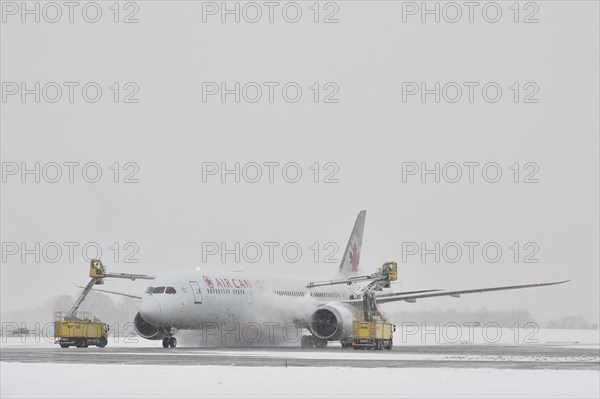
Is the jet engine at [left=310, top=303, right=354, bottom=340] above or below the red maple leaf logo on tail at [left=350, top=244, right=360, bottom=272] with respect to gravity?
below

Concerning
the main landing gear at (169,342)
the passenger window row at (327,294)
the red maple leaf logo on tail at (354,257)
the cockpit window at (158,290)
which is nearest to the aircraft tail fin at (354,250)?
the red maple leaf logo on tail at (354,257)

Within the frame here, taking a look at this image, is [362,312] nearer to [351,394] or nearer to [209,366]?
[209,366]

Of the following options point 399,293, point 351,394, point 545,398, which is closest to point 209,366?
point 351,394

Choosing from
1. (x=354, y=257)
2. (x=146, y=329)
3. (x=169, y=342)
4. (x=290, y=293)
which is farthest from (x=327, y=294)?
(x=169, y=342)

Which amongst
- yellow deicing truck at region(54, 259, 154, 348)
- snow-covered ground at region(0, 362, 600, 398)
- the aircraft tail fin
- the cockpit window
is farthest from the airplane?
snow-covered ground at region(0, 362, 600, 398)

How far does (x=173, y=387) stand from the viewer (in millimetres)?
22047

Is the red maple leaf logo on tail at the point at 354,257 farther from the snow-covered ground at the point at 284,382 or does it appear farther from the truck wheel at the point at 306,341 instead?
the snow-covered ground at the point at 284,382

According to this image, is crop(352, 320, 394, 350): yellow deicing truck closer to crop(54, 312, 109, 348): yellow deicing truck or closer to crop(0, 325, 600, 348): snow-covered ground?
crop(0, 325, 600, 348): snow-covered ground

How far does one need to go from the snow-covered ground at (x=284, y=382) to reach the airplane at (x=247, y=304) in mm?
19899

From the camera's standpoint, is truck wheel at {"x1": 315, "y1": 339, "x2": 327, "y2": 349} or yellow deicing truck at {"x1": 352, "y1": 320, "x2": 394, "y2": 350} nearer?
yellow deicing truck at {"x1": 352, "y1": 320, "x2": 394, "y2": 350}

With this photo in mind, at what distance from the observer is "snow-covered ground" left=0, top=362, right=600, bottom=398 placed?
69.1 ft

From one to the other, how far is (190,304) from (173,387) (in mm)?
26891

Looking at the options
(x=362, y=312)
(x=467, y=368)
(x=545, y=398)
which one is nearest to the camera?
(x=545, y=398)

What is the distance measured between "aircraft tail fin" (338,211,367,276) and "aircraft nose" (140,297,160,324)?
77.0 ft
